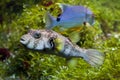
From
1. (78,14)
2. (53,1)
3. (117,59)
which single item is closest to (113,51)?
(117,59)

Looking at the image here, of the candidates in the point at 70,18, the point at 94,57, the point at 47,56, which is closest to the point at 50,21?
the point at 70,18

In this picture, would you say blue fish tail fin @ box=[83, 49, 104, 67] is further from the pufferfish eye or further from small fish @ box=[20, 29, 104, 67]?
the pufferfish eye

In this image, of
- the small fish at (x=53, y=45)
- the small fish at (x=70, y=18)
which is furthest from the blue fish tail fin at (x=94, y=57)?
the small fish at (x=70, y=18)

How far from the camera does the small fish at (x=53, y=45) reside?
4.93 feet

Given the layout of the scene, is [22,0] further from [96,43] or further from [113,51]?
[113,51]

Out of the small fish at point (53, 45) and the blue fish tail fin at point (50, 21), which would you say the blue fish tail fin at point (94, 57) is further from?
the blue fish tail fin at point (50, 21)

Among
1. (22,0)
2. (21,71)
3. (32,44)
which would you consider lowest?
(21,71)

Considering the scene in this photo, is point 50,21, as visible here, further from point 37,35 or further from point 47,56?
point 47,56

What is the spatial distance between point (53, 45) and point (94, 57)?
0.17 meters

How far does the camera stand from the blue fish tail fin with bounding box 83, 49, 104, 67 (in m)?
1.52

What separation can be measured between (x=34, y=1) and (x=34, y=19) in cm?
35

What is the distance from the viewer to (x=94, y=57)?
1.55m

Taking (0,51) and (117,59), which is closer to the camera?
(117,59)

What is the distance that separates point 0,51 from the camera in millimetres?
2574
